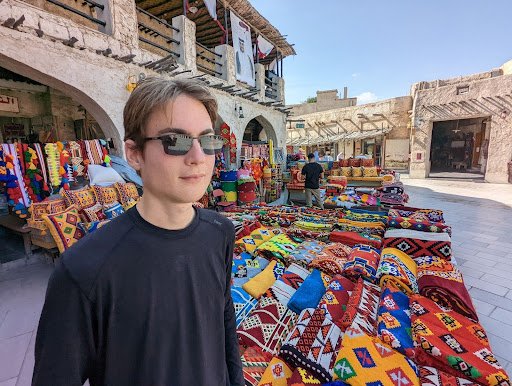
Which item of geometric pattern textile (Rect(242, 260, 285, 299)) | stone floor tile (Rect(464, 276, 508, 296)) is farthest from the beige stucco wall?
geometric pattern textile (Rect(242, 260, 285, 299))

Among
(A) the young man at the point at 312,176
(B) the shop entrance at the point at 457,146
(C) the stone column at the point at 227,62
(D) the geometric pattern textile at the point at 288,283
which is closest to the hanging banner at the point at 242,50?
(C) the stone column at the point at 227,62

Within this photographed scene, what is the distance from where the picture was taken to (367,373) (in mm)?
1532

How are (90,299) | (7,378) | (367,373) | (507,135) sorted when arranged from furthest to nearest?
(507,135)
(7,378)
(367,373)
(90,299)

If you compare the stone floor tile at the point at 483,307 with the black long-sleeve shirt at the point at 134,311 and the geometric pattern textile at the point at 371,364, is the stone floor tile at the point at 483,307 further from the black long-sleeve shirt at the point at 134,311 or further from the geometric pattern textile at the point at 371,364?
the black long-sleeve shirt at the point at 134,311

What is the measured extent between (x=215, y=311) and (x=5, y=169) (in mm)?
4883

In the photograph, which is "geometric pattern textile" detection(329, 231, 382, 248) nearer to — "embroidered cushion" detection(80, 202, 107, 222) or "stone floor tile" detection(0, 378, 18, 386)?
"stone floor tile" detection(0, 378, 18, 386)

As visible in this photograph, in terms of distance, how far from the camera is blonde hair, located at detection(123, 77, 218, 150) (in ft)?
3.00

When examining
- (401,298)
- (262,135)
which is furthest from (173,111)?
(262,135)

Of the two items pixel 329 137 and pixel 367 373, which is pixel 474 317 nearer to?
pixel 367 373

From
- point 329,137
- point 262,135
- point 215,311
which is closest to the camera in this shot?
point 215,311

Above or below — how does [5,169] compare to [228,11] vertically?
below

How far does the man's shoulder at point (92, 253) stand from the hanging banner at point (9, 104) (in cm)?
859

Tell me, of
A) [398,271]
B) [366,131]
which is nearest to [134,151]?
[398,271]

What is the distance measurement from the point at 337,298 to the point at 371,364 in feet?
2.15
